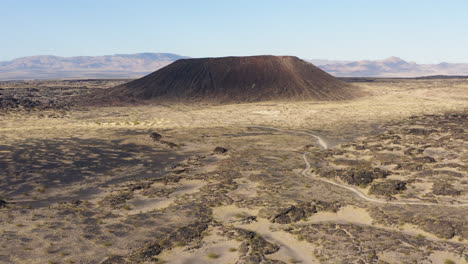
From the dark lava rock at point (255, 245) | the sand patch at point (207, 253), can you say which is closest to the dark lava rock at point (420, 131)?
the dark lava rock at point (255, 245)

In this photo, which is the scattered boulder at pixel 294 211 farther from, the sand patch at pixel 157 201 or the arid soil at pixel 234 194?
the sand patch at pixel 157 201

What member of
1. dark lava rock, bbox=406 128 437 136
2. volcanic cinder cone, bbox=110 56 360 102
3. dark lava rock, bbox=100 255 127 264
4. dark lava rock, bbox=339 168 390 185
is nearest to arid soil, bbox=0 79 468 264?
dark lava rock, bbox=100 255 127 264

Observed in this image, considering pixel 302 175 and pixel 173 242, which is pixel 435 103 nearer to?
pixel 302 175

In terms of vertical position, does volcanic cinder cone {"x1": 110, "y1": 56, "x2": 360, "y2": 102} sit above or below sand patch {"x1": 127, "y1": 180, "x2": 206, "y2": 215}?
above

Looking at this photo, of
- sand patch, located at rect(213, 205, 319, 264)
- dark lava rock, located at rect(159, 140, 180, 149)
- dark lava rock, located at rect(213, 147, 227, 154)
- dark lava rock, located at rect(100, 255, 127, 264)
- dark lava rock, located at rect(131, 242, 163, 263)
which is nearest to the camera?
dark lava rock, located at rect(100, 255, 127, 264)

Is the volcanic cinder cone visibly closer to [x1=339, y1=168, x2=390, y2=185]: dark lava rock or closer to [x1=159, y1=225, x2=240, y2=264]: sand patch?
[x1=339, y1=168, x2=390, y2=185]: dark lava rock

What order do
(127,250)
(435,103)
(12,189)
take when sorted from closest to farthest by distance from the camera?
(127,250) < (12,189) < (435,103)

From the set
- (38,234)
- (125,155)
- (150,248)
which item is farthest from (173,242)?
(125,155)
